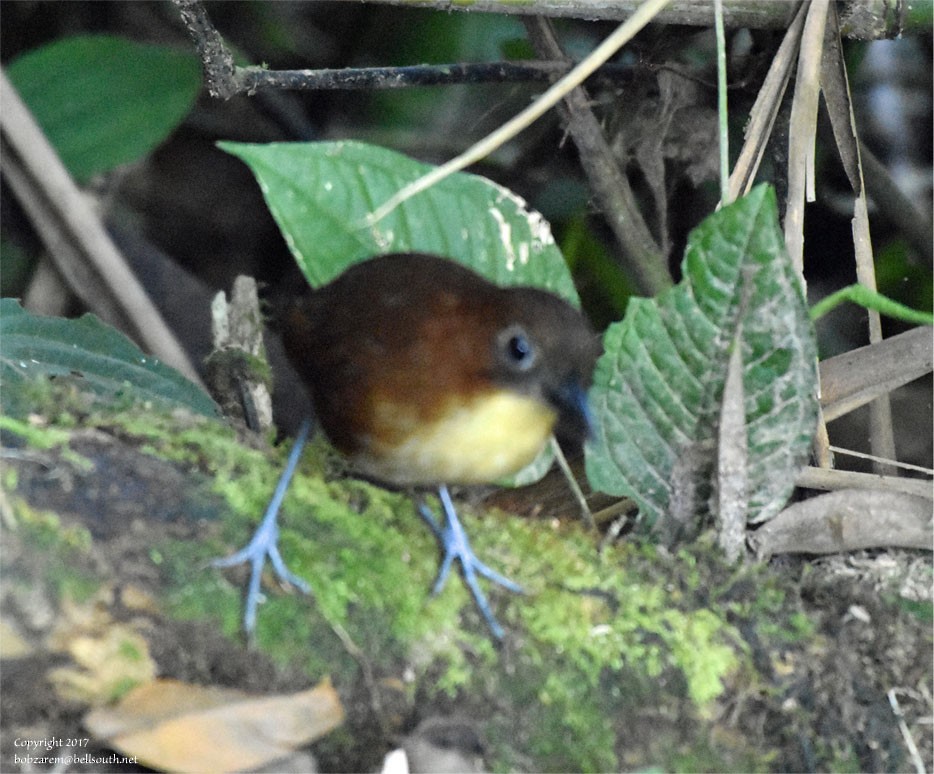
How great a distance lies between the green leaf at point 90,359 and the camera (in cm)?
197

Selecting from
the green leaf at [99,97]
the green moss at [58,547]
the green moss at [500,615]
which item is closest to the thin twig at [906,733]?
the green moss at [500,615]

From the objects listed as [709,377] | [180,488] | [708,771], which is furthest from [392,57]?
[708,771]

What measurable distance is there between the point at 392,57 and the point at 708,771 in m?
2.31

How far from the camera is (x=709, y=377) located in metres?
1.81

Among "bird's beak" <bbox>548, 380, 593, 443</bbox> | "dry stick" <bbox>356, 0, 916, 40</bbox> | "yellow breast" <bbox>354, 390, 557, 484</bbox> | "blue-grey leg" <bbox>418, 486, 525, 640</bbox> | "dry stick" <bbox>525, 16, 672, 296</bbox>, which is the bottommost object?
"blue-grey leg" <bbox>418, 486, 525, 640</bbox>

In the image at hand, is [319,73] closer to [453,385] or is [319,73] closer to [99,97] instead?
[453,385]

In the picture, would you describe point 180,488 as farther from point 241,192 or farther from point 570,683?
point 241,192

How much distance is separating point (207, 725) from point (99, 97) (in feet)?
7.30

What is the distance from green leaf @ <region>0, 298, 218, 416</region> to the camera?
1967 mm

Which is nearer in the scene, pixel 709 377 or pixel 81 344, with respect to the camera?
pixel 709 377

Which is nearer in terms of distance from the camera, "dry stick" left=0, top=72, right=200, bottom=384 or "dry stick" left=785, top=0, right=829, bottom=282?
"dry stick" left=785, top=0, right=829, bottom=282

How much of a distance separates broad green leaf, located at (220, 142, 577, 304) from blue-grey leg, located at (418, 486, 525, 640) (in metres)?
0.50

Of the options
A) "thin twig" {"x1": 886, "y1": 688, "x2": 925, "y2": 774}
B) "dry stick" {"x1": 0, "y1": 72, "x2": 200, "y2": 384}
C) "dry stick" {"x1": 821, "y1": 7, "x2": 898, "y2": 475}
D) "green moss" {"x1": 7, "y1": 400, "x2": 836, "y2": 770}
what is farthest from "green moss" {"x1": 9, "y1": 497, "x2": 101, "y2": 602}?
"dry stick" {"x1": 821, "y1": 7, "x2": 898, "y2": 475}

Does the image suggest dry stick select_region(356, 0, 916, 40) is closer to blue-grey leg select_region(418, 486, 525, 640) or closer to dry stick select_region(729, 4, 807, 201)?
dry stick select_region(729, 4, 807, 201)
